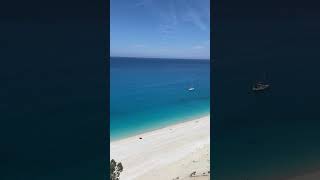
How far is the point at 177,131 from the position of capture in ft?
25.6

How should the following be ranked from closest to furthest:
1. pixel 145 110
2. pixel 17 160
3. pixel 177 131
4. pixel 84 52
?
pixel 17 160
pixel 84 52
pixel 177 131
pixel 145 110
